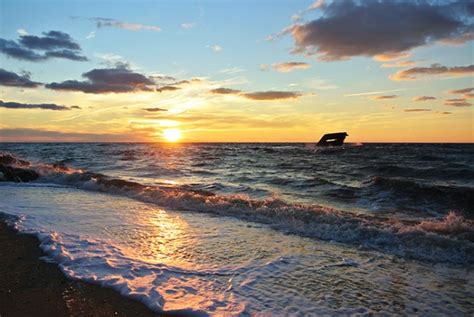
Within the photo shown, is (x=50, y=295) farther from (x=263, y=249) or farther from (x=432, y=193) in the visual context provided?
(x=432, y=193)

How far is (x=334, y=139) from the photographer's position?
69500mm

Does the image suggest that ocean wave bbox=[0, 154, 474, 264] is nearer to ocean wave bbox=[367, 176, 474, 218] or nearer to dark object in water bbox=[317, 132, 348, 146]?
ocean wave bbox=[367, 176, 474, 218]

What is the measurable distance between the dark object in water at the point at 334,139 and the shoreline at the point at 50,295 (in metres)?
66.3

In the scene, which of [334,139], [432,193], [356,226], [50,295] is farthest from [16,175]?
[334,139]

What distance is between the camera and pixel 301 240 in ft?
26.1

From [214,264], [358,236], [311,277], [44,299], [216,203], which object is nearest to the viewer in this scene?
[44,299]

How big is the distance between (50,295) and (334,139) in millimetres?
68229

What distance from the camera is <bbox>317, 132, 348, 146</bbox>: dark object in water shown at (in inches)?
2697

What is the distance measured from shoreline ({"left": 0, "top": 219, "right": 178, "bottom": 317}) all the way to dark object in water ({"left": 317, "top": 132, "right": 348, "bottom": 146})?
6630 centimetres

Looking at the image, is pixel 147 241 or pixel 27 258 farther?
pixel 147 241

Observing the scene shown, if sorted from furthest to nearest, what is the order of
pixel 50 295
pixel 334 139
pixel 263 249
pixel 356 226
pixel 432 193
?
pixel 334 139, pixel 432 193, pixel 356 226, pixel 263 249, pixel 50 295

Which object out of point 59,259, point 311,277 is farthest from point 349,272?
point 59,259

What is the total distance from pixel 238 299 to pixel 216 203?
694 cm

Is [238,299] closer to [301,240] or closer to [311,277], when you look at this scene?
[311,277]
